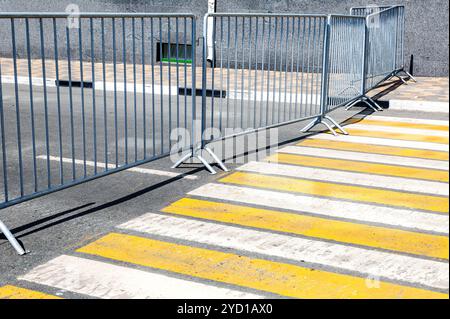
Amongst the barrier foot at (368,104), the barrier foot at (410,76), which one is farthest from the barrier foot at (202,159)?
the barrier foot at (410,76)

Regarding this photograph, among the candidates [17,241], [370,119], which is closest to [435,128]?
[370,119]

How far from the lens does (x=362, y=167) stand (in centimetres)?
776

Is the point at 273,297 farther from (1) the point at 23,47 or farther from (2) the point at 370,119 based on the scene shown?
(1) the point at 23,47

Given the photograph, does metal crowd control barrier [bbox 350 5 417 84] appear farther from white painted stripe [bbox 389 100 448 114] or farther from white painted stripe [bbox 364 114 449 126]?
white painted stripe [bbox 364 114 449 126]

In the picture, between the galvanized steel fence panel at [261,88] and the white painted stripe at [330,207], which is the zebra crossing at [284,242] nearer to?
the white painted stripe at [330,207]

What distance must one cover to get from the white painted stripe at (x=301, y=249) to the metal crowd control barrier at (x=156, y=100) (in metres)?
1.06

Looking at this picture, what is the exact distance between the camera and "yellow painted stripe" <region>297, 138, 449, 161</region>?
8.41 meters

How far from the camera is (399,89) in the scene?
563 inches

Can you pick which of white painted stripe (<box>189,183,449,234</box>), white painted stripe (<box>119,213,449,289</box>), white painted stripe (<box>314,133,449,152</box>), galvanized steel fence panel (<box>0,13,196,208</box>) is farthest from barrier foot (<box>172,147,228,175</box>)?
white painted stripe (<box>314,133,449,152</box>)

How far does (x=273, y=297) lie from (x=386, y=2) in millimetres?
13729

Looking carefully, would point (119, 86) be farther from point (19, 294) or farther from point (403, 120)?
point (19, 294)

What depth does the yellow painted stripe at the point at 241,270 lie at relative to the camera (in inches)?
169

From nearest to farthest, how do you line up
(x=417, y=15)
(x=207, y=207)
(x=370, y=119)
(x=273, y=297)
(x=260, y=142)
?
(x=273, y=297) < (x=207, y=207) < (x=260, y=142) < (x=370, y=119) < (x=417, y=15)

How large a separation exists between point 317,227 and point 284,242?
0.48 m
